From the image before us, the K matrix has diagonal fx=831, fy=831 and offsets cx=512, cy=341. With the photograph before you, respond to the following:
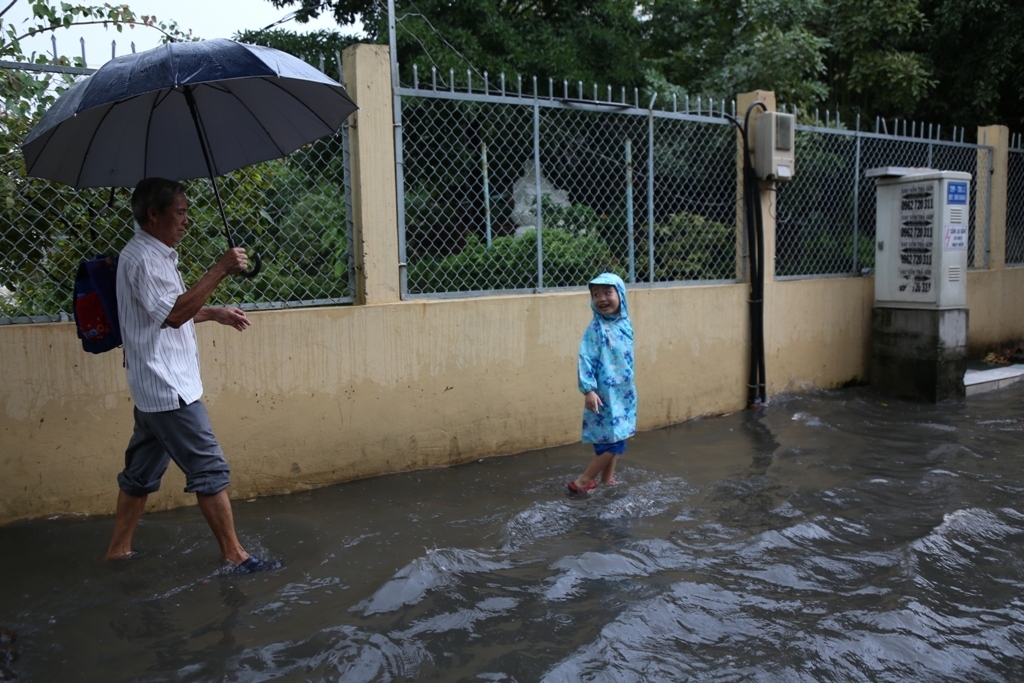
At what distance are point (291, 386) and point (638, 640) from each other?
104 inches

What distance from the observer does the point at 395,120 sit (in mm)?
5211

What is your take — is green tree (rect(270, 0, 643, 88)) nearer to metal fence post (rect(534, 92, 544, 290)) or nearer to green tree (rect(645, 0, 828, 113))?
green tree (rect(645, 0, 828, 113))

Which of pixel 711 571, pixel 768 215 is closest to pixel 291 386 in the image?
pixel 711 571

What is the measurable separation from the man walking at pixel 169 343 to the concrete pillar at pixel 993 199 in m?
9.11

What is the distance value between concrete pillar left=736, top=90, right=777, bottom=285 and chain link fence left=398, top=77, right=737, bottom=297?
0.20 ft

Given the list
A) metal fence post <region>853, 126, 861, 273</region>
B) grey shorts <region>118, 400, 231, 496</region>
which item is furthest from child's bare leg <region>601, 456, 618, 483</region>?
metal fence post <region>853, 126, 861, 273</region>

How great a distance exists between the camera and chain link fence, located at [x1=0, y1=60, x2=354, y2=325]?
4234 millimetres

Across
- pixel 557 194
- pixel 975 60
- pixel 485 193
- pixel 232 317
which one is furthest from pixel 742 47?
pixel 232 317

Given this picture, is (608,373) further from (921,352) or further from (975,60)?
(975,60)

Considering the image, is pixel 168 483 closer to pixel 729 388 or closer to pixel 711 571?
pixel 711 571

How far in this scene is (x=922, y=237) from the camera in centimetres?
760

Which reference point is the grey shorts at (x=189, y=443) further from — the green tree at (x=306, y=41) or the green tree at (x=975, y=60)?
the green tree at (x=975, y=60)

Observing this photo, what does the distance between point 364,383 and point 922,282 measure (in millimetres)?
5354

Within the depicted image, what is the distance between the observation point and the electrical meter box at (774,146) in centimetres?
709
